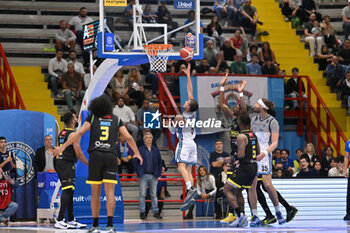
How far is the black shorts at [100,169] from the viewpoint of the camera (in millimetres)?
10367

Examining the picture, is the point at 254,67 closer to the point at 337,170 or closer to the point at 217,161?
the point at 337,170

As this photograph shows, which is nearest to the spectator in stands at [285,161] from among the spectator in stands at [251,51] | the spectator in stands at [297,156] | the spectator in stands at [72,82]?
the spectator in stands at [297,156]

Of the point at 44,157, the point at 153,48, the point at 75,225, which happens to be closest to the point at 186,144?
the point at 153,48

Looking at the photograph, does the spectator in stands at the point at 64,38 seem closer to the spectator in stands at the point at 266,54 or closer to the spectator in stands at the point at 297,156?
the spectator in stands at the point at 266,54

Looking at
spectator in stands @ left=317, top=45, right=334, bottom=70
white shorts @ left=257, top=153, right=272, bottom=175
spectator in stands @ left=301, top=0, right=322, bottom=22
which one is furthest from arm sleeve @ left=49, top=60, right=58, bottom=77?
spectator in stands @ left=301, top=0, right=322, bottom=22

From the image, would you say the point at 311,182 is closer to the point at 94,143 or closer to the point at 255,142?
the point at 255,142

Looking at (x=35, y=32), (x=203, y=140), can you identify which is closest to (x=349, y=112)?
(x=203, y=140)

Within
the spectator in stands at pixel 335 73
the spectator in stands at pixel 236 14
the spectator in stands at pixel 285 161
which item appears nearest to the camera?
the spectator in stands at pixel 285 161

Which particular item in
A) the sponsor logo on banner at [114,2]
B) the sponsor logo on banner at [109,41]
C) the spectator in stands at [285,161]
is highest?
the sponsor logo on banner at [114,2]

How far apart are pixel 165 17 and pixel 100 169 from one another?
20.2ft

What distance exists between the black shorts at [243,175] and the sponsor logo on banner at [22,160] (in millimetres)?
5411

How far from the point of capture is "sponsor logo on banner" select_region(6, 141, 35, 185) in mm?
15820

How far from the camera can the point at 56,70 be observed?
72.3ft

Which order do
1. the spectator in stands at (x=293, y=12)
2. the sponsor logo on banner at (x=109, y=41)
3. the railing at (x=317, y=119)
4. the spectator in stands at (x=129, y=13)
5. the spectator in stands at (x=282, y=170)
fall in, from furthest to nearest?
the spectator in stands at (x=293, y=12) → the railing at (x=317, y=119) → the spectator in stands at (x=282, y=170) → the spectator in stands at (x=129, y=13) → the sponsor logo on banner at (x=109, y=41)
